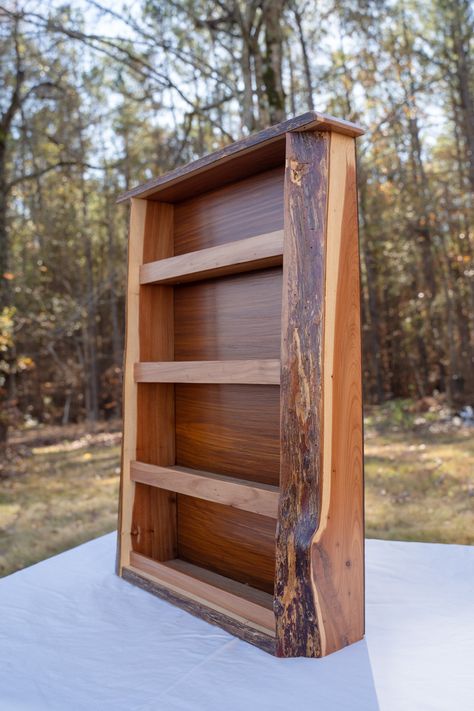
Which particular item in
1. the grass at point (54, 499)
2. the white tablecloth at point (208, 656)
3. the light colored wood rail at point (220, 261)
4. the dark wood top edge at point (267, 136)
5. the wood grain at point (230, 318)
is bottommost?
the grass at point (54, 499)

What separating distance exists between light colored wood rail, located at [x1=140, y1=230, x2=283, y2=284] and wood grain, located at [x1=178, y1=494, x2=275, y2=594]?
79cm

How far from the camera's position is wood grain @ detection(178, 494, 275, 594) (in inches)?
74.9

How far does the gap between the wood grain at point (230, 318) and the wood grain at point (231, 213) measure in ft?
0.47

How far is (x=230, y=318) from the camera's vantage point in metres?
2.04

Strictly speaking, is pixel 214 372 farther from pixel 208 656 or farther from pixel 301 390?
pixel 208 656

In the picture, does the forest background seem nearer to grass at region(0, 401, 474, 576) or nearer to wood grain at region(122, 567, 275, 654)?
grass at region(0, 401, 474, 576)

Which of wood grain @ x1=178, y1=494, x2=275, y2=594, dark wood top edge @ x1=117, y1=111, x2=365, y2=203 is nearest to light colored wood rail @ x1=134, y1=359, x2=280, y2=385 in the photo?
wood grain @ x1=178, y1=494, x2=275, y2=594

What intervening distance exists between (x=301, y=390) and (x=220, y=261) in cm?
50

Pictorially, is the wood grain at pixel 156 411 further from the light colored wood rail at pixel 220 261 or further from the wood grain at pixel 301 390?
the wood grain at pixel 301 390

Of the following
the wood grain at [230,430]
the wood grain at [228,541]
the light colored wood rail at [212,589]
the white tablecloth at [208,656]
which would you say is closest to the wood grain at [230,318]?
the wood grain at [230,430]

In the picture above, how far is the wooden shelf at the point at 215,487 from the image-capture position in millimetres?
1631

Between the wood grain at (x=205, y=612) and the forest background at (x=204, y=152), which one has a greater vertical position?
the forest background at (x=204, y=152)

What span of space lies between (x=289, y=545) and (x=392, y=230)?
850cm

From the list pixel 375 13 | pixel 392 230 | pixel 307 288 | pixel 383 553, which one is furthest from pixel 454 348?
pixel 307 288
